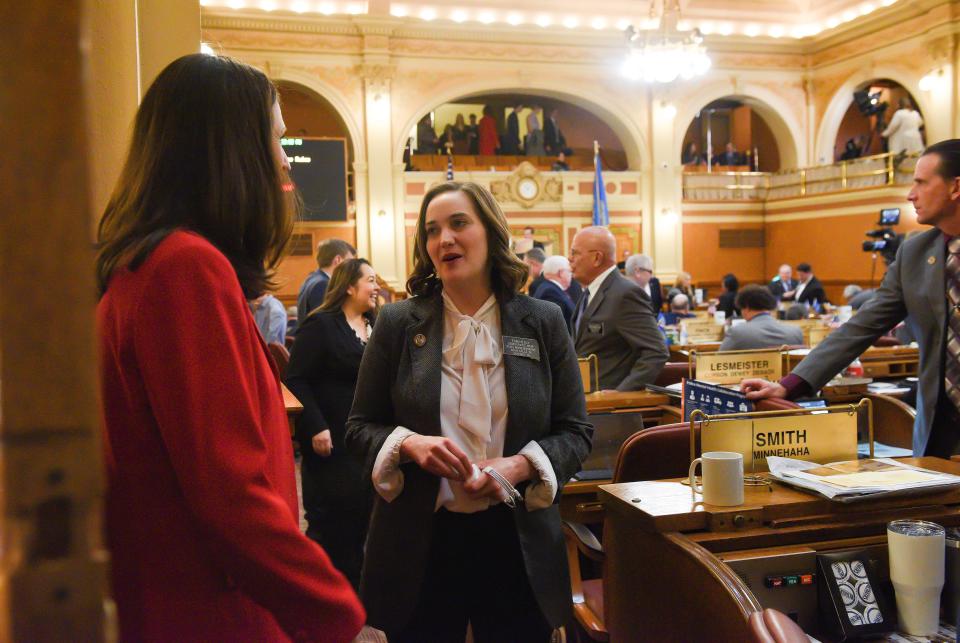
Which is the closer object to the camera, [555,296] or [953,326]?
[953,326]

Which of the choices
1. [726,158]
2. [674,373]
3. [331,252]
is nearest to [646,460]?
[674,373]

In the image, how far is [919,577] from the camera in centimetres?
144

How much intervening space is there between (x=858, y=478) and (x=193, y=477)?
4.70 feet

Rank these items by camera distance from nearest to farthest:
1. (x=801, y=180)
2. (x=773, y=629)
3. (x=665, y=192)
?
(x=773, y=629) < (x=665, y=192) < (x=801, y=180)

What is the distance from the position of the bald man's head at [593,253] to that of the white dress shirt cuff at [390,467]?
239 centimetres

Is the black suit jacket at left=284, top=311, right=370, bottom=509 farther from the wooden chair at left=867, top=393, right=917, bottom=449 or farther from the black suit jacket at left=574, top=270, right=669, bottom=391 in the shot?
the wooden chair at left=867, top=393, right=917, bottom=449

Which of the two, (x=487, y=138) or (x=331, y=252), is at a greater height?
(x=487, y=138)

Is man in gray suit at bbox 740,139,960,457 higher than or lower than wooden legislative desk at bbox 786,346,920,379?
higher

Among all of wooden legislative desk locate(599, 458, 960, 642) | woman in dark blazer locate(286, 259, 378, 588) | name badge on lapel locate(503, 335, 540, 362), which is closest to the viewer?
wooden legislative desk locate(599, 458, 960, 642)

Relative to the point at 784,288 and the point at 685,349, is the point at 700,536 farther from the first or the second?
the point at 784,288

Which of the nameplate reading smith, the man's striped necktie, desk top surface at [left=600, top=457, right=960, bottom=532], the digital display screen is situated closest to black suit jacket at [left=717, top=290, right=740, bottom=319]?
the digital display screen

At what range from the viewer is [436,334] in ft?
5.78

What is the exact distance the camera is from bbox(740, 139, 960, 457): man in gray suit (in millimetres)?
2248

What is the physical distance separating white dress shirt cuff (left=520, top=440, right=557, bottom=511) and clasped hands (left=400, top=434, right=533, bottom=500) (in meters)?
0.02
